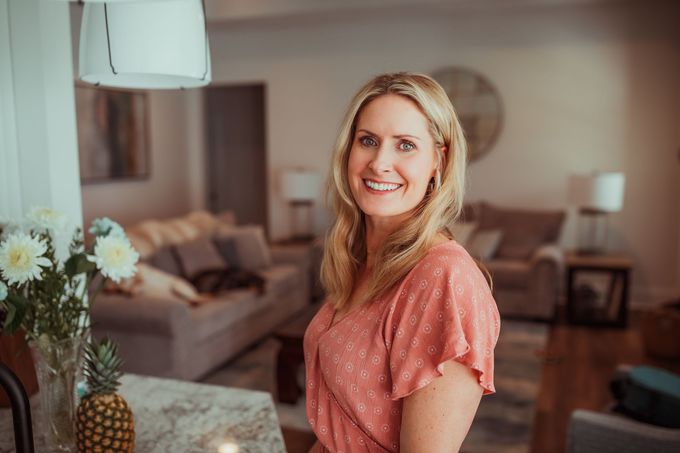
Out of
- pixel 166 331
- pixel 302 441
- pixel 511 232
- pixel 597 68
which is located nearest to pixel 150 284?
pixel 166 331

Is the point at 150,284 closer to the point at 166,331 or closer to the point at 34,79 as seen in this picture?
the point at 166,331

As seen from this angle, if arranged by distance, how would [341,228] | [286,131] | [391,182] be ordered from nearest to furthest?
[391,182] → [341,228] → [286,131]

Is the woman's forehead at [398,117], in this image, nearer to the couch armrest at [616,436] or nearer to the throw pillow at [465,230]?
the couch armrest at [616,436]

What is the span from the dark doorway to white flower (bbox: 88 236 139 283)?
5.75 meters

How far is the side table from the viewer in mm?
4895

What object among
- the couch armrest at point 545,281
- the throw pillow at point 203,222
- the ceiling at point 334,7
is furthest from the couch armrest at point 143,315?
the ceiling at point 334,7

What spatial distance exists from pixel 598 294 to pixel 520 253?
70 centimetres

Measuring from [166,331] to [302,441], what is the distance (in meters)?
1.00

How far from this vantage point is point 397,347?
3.41ft

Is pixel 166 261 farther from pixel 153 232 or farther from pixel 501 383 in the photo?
pixel 501 383

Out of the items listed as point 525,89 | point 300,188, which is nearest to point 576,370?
point 525,89

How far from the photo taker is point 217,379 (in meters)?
3.80

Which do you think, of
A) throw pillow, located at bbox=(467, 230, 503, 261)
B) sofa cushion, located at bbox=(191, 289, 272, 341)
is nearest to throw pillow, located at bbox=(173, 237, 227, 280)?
sofa cushion, located at bbox=(191, 289, 272, 341)

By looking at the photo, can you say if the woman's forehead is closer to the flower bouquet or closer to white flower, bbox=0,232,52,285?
the flower bouquet
